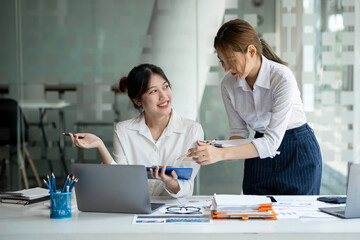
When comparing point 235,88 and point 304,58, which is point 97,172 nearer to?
point 235,88

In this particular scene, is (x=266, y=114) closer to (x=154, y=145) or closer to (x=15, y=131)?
(x=154, y=145)

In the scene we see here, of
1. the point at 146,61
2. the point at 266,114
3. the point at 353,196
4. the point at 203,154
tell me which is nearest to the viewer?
the point at 353,196

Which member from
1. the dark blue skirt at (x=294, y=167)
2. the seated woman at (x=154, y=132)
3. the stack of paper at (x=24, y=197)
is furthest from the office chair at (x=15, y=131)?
the dark blue skirt at (x=294, y=167)

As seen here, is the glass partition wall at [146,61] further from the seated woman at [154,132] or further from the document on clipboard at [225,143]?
the document on clipboard at [225,143]

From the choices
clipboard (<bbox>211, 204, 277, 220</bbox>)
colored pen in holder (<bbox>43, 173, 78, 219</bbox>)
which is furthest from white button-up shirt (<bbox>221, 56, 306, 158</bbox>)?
colored pen in holder (<bbox>43, 173, 78, 219</bbox>)

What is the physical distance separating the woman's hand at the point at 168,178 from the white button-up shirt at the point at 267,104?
0.39 meters

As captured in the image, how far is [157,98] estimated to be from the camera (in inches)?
101

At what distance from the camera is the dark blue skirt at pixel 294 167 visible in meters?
2.50

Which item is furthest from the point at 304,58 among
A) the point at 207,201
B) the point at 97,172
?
the point at 97,172

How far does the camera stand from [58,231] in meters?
1.64

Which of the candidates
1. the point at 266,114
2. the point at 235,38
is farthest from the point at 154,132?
the point at 235,38

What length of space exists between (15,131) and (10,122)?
0.30 ft

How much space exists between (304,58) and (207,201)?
2.56 metres

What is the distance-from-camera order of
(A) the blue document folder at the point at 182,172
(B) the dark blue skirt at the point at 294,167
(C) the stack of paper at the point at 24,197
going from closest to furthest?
(A) the blue document folder at the point at 182,172, (C) the stack of paper at the point at 24,197, (B) the dark blue skirt at the point at 294,167
